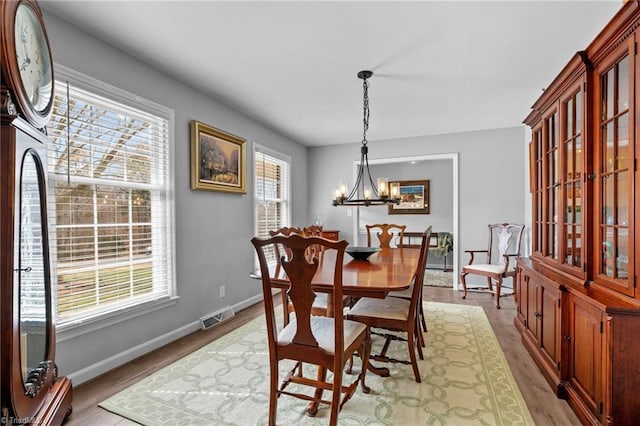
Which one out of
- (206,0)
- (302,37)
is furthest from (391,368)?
(206,0)

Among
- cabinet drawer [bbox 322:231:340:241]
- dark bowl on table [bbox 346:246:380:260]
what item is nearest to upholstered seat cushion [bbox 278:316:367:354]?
dark bowl on table [bbox 346:246:380:260]

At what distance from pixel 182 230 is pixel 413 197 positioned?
5455 millimetres

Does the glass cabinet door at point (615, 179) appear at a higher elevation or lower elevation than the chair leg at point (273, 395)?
higher

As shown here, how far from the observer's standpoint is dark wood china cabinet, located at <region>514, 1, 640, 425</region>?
57.3 inches

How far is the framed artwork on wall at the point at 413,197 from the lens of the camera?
7.05 metres

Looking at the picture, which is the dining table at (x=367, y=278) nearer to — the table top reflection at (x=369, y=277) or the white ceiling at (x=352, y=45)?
the table top reflection at (x=369, y=277)

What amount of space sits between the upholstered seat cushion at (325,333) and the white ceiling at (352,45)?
6.30 feet

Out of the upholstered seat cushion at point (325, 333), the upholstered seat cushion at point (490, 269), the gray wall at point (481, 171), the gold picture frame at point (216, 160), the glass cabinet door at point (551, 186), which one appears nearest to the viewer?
the upholstered seat cushion at point (325, 333)

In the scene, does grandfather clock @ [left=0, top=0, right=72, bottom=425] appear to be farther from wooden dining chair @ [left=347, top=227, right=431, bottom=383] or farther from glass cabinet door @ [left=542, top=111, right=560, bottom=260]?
glass cabinet door @ [left=542, top=111, right=560, bottom=260]

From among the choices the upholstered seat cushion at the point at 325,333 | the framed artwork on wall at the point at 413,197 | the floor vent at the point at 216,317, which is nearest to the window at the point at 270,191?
the floor vent at the point at 216,317

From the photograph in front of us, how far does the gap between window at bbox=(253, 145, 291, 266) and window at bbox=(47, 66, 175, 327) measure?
5.06 ft

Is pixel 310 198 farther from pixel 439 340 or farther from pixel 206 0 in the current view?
pixel 206 0

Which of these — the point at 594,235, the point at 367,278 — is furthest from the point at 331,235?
the point at 594,235

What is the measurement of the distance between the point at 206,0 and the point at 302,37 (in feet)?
2.20
